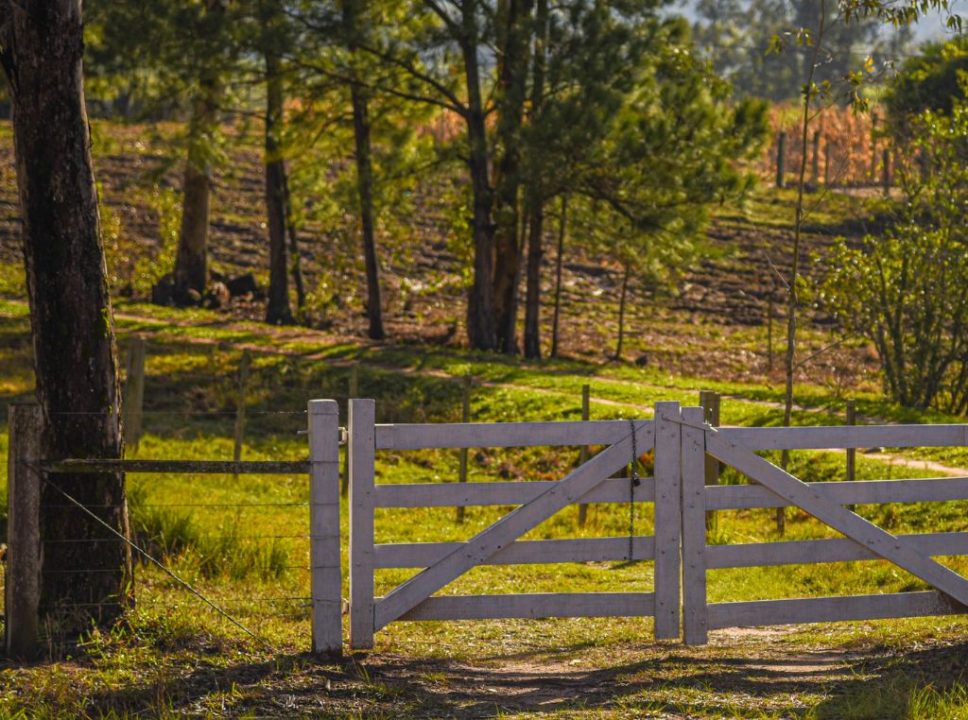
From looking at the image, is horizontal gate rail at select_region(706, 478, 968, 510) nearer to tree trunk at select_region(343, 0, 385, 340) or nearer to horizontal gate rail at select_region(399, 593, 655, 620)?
horizontal gate rail at select_region(399, 593, 655, 620)

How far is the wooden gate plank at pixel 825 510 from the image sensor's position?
26.5ft

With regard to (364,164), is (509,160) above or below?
above

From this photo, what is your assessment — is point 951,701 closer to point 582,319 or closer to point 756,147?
point 756,147

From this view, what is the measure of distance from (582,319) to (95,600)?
29.0 m

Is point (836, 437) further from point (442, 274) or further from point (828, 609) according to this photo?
point (442, 274)

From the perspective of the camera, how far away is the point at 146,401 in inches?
845

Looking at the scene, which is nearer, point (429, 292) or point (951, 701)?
point (951, 701)

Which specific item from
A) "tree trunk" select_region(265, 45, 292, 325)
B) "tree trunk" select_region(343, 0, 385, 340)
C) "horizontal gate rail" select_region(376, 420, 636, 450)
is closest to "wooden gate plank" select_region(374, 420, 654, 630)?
"horizontal gate rail" select_region(376, 420, 636, 450)

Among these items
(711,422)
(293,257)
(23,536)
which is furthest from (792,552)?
(293,257)

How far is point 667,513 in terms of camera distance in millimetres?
8148

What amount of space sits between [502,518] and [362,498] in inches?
31.0

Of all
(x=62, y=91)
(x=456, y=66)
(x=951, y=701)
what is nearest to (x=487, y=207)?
(x=456, y=66)

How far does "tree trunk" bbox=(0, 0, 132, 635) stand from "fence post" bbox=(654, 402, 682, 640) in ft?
10.6

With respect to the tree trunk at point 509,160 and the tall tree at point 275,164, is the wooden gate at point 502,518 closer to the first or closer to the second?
the tree trunk at point 509,160
